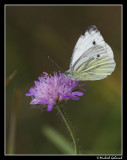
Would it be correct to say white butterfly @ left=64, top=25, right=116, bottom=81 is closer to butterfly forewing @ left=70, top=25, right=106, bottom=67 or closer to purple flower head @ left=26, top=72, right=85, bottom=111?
butterfly forewing @ left=70, top=25, right=106, bottom=67

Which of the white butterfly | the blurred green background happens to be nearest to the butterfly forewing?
the white butterfly

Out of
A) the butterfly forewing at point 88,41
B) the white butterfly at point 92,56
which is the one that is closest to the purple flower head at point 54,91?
the white butterfly at point 92,56

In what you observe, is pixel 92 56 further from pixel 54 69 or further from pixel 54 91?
pixel 54 69

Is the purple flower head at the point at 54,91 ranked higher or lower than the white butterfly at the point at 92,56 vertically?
lower

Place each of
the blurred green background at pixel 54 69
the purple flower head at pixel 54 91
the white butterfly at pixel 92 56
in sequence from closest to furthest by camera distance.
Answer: the purple flower head at pixel 54 91, the white butterfly at pixel 92 56, the blurred green background at pixel 54 69

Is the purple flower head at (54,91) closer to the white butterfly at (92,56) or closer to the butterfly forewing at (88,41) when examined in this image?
the white butterfly at (92,56)

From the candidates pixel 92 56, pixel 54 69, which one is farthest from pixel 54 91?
pixel 54 69
